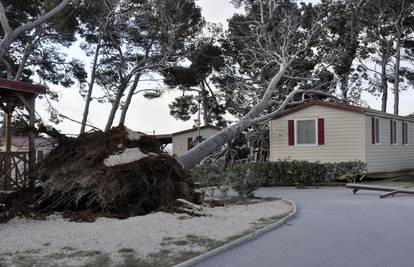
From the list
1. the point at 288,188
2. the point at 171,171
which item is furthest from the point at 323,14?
the point at 171,171

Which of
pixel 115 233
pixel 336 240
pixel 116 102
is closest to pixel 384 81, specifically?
pixel 116 102

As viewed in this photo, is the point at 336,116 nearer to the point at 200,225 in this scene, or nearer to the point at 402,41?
the point at 200,225

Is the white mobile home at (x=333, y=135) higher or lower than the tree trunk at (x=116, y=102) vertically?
lower

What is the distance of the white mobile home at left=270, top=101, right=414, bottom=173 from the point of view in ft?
63.9

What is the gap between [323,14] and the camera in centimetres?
2680

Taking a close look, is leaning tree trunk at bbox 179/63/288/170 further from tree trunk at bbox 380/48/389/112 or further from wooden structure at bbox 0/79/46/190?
tree trunk at bbox 380/48/389/112

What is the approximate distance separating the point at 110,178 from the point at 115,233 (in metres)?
2.58

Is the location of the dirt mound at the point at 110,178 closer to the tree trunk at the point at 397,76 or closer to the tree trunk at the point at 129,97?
A: the tree trunk at the point at 129,97

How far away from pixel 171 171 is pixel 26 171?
135 inches

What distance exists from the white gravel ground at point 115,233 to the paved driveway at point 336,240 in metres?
0.65

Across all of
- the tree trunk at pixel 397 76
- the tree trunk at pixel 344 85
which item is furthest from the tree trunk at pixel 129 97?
the tree trunk at pixel 397 76

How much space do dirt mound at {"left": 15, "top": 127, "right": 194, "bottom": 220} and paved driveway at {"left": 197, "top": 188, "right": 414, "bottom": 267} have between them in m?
2.91

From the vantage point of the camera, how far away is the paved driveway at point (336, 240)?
6.18 metres

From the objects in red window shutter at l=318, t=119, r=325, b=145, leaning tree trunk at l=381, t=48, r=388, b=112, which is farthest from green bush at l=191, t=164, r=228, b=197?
leaning tree trunk at l=381, t=48, r=388, b=112
